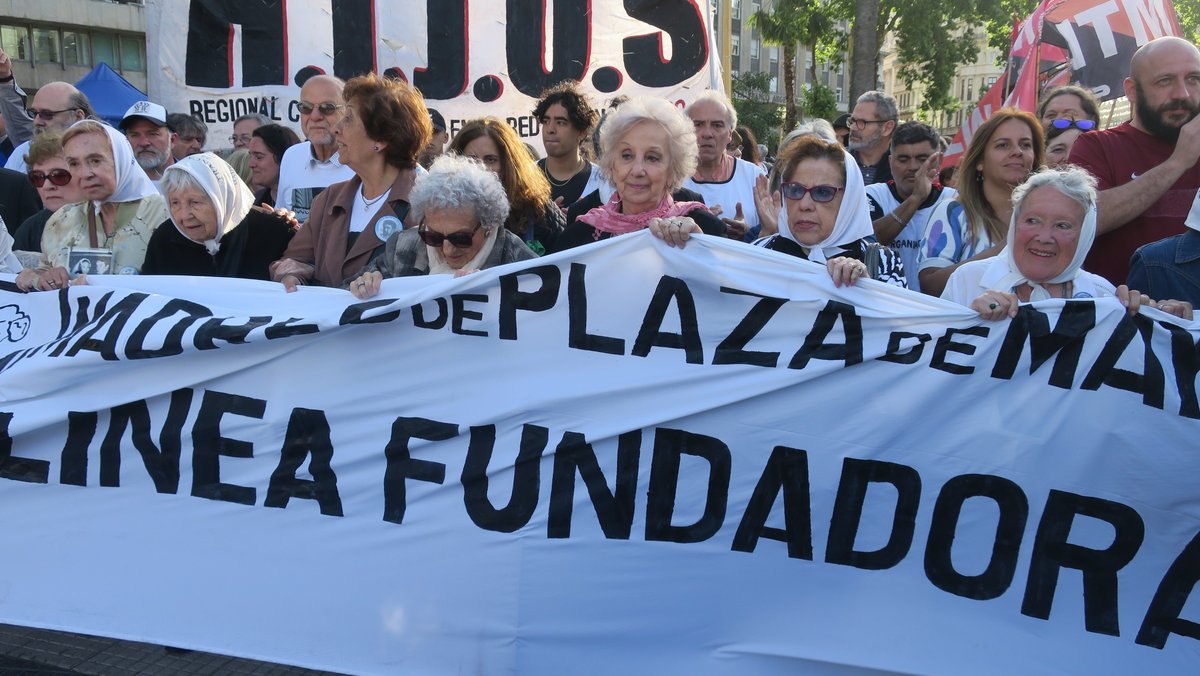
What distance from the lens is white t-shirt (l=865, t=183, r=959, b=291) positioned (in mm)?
4504

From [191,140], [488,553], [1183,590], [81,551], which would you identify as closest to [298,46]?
[191,140]

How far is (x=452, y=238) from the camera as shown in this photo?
3.53 meters

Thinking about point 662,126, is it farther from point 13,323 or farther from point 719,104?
point 13,323

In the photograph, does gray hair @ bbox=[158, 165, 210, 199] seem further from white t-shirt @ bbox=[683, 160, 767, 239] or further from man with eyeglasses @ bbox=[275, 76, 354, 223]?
white t-shirt @ bbox=[683, 160, 767, 239]

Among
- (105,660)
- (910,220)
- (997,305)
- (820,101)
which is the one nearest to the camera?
(997,305)

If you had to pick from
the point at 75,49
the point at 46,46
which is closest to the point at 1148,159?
the point at 46,46

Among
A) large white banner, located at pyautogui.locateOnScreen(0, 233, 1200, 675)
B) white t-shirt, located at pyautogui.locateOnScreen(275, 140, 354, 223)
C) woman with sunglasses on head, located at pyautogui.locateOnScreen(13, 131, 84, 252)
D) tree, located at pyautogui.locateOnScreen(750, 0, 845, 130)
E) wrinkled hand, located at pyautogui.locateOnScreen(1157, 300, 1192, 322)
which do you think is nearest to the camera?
large white banner, located at pyautogui.locateOnScreen(0, 233, 1200, 675)

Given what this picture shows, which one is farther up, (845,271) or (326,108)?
(326,108)

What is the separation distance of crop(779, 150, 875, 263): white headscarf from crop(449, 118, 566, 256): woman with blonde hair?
1131 mm

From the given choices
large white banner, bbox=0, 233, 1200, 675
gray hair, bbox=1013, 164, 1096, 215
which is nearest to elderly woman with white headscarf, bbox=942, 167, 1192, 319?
gray hair, bbox=1013, 164, 1096, 215

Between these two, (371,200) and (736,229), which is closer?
(371,200)

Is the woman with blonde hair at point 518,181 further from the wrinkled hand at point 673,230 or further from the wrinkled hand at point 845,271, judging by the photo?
the wrinkled hand at point 845,271

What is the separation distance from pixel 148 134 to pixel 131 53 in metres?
37.8

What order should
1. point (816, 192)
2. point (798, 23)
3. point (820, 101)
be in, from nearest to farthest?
point (816, 192), point (798, 23), point (820, 101)
